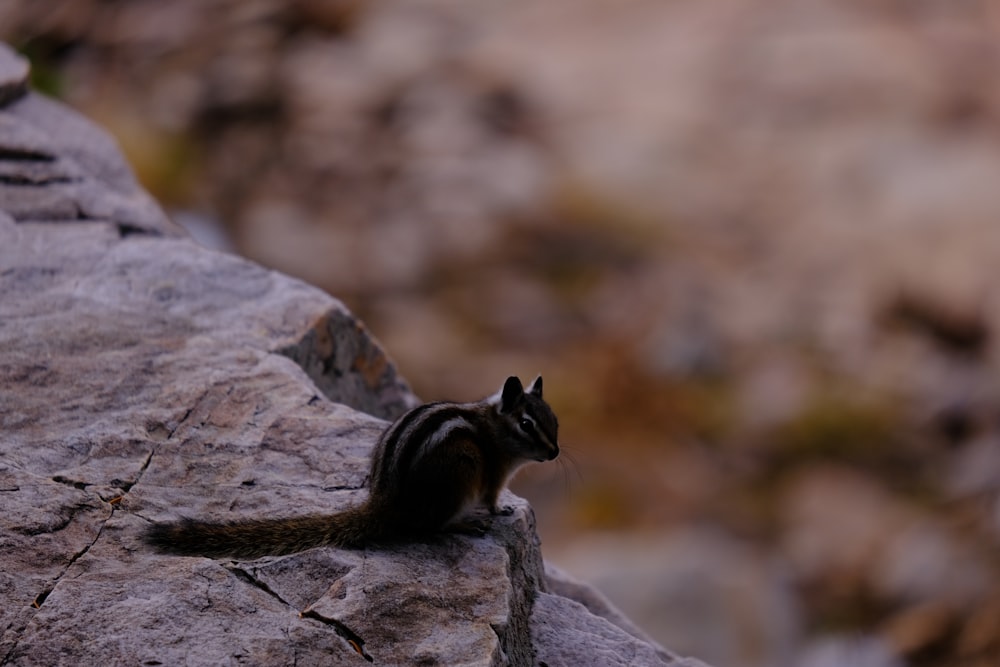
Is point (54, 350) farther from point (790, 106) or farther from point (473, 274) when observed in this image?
point (790, 106)

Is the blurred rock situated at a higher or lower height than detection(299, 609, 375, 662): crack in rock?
higher

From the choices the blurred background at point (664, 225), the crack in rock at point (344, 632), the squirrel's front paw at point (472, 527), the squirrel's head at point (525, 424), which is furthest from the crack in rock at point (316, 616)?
the blurred background at point (664, 225)

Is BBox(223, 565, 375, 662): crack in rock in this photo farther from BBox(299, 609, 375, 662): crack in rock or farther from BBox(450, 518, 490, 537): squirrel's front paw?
BBox(450, 518, 490, 537): squirrel's front paw

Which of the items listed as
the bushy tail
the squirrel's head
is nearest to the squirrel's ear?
the squirrel's head

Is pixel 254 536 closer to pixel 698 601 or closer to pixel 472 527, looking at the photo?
pixel 472 527

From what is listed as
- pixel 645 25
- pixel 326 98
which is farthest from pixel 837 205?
pixel 326 98
